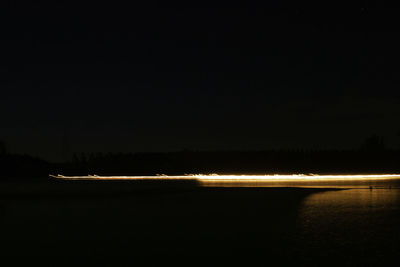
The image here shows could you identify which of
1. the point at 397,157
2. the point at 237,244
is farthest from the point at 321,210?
the point at 397,157

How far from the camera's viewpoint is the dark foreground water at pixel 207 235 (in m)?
12.3

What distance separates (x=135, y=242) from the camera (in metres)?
14.8

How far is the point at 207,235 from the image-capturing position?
52.1ft

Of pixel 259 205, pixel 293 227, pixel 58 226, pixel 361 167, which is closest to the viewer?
pixel 293 227

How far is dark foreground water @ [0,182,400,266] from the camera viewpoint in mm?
12297

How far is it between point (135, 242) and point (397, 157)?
435 feet

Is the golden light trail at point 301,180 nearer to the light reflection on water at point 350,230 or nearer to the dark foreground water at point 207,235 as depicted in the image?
the light reflection on water at point 350,230

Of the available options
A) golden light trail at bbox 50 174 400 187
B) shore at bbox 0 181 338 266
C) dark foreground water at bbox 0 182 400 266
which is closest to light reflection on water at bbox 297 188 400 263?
dark foreground water at bbox 0 182 400 266

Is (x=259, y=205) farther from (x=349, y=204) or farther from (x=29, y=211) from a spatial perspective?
(x=29, y=211)

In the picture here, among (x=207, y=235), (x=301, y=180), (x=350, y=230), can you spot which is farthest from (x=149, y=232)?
(x=301, y=180)

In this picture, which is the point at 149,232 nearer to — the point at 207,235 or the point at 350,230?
the point at 207,235

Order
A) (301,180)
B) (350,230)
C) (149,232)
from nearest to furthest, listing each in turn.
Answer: (350,230) → (149,232) → (301,180)

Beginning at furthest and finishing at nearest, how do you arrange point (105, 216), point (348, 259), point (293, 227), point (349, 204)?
point (349, 204) → point (105, 216) → point (293, 227) → point (348, 259)

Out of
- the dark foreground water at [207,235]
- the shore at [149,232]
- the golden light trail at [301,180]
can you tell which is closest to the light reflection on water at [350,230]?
the dark foreground water at [207,235]
